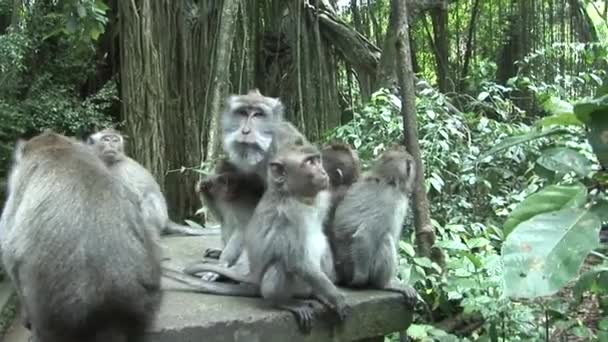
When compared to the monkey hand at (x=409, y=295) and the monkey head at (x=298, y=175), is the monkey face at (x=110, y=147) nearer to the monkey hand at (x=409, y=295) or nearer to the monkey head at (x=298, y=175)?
the monkey head at (x=298, y=175)

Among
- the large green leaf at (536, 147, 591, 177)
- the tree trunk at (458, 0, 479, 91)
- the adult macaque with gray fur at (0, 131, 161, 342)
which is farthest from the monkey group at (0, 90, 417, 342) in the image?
the tree trunk at (458, 0, 479, 91)

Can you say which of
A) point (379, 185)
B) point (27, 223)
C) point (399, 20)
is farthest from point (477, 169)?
point (27, 223)

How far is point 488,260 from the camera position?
3949mm

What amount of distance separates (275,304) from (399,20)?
181cm

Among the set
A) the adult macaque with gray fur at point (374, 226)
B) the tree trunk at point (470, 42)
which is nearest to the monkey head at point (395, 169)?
the adult macaque with gray fur at point (374, 226)

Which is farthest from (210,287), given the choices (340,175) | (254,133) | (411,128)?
(411,128)

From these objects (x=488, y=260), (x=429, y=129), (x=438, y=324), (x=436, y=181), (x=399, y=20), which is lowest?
(x=438, y=324)

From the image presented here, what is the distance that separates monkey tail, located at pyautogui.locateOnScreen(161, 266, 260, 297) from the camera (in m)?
3.18

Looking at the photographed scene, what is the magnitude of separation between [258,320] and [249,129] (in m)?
0.78

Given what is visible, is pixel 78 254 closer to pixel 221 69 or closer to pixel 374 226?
pixel 374 226

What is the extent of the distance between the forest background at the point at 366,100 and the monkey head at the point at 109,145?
2.50ft

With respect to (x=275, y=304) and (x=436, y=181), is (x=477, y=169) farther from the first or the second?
(x=275, y=304)

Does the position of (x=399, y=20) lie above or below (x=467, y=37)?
below

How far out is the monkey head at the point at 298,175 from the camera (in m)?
2.91
